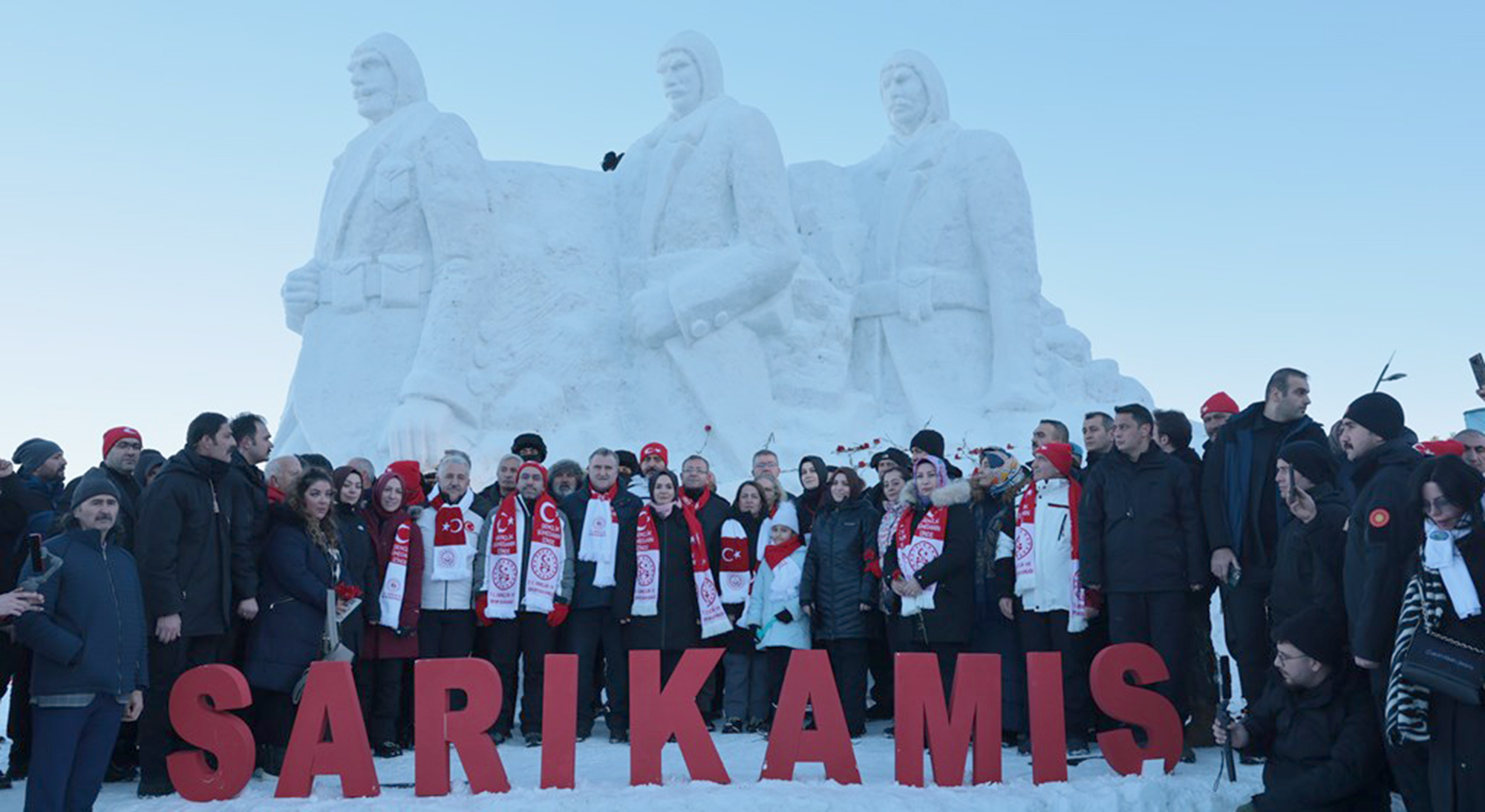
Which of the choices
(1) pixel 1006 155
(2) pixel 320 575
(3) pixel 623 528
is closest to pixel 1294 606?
(3) pixel 623 528

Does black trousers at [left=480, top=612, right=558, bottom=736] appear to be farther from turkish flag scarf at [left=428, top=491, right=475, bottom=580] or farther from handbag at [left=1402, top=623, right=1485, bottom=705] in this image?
handbag at [left=1402, top=623, right=1485, bottom=705]

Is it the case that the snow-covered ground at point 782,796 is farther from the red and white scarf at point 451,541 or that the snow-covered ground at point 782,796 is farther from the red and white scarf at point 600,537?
the red and white scarf at point 600,537

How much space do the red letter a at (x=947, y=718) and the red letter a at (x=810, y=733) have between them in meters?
0.22

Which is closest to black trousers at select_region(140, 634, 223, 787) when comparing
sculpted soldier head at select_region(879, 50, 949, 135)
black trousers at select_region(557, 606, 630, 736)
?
black trousers at select_region(557, 606, 630, 736)

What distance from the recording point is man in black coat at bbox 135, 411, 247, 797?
5852 millimetres

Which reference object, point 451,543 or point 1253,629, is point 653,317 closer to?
point 451,543

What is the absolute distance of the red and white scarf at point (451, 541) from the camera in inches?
281

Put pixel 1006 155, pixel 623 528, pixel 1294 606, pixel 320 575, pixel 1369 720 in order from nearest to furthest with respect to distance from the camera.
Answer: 1. pixel 1369 720
2. pixel 1294 606
3. pixel 320 575
4. pixel 623 528
5. pixel 1006 155

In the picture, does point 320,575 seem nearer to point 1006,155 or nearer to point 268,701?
point 268,701

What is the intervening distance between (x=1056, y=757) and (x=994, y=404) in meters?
6.35

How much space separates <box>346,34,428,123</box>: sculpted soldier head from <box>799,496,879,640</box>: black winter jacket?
20.3ft

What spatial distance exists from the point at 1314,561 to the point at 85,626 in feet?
14.7

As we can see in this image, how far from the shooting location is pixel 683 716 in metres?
5.72

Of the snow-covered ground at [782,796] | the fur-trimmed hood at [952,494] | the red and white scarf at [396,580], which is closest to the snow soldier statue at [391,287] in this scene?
the red and white scarf at [396,580]
